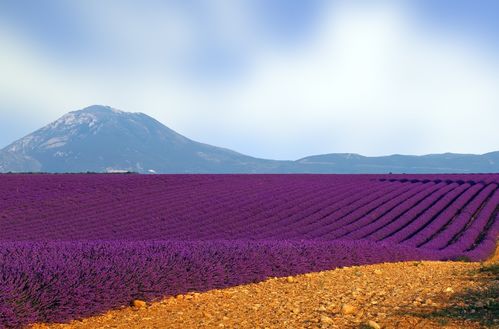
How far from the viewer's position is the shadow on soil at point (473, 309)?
18.9 ft

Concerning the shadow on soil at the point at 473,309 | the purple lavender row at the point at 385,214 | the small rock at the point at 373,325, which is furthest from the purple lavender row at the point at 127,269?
the purple lavender row at the point at 385,214

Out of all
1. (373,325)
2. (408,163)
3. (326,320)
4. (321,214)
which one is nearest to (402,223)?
(321,214)

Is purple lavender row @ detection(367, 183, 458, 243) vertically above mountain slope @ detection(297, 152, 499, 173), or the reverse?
mountain slope @ detection(297, 152, 499, 173)

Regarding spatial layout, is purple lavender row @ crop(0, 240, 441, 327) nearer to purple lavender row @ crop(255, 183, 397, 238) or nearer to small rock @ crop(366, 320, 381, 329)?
small rock @ crop(366, 320, 381, 329)

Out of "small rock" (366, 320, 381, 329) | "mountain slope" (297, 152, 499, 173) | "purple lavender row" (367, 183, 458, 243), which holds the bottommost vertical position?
"purple lavender row" (367, 183, 458, 243)

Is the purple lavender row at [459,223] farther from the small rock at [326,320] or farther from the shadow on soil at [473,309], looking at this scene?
the small rock at [326,320]

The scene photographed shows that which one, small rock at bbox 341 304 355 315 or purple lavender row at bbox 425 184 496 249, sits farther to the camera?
purple lavender row at bbox 425 184 496 249

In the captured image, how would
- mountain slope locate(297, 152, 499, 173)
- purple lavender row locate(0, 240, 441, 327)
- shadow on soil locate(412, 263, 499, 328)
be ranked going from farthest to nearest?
mountain slope locate(297, 152, 499, 173), purple lavender row locate(0, 240, 441, 327), shadow on soil locate(412, 263, 499, 328)

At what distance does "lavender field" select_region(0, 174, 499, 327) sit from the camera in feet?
22.2

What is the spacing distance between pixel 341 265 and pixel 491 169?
150703mm

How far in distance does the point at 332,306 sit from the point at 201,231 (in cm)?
1137

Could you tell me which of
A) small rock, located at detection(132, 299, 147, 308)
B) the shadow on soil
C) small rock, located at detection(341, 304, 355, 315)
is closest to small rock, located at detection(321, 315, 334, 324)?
small rock, located at detection(341, 304, 355, 315)

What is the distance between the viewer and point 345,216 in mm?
21125

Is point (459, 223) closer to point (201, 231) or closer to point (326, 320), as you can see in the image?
point (201, 231)
